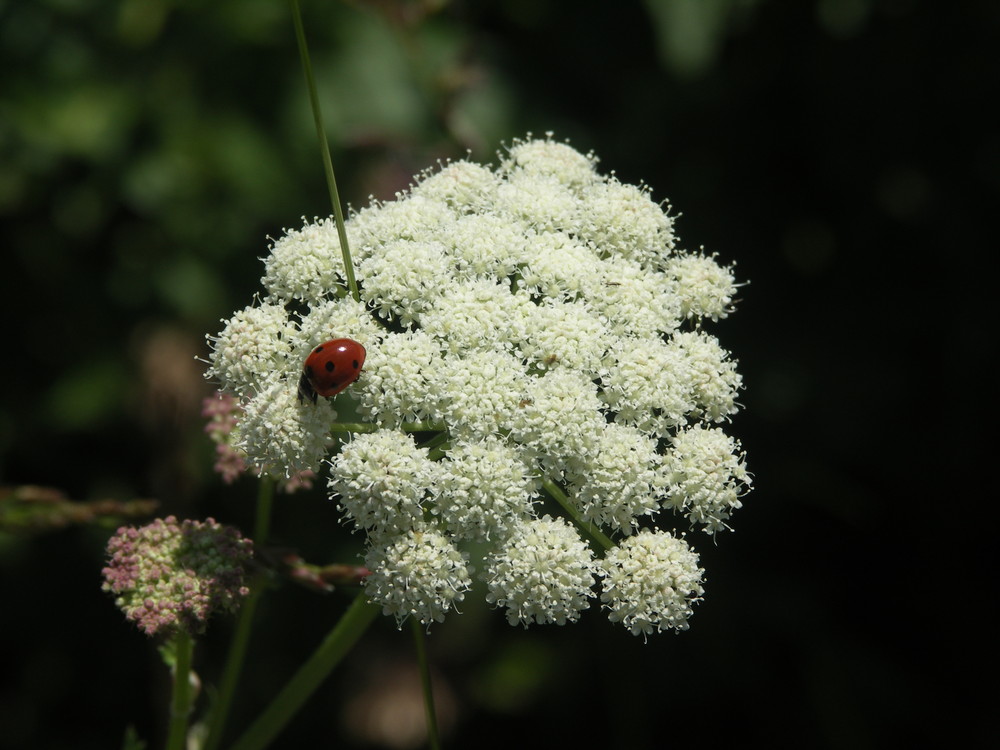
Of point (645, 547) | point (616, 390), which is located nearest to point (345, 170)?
point (616, 390)

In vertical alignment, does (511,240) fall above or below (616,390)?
above

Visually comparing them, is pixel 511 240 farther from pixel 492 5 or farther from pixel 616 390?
pixel 492 5

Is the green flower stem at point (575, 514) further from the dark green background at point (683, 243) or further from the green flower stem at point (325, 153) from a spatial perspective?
the dark green background at point (683, 243)

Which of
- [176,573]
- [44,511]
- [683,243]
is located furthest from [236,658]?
[683,243]

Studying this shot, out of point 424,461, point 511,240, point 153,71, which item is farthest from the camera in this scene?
point 153,71

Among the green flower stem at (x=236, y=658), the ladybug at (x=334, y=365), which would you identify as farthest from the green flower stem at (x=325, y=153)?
the green flower stem at (x=236, y=658)

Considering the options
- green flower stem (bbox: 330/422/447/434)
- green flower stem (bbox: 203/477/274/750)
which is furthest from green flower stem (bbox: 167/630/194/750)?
green flower stem (bbox: 330/422/447/434)
